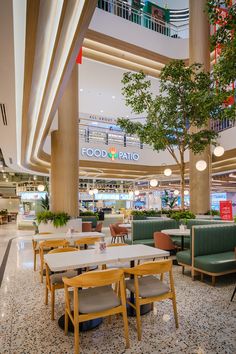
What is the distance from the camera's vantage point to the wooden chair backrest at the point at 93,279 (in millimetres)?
2248

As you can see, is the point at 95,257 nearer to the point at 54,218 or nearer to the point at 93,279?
the point at 93,279

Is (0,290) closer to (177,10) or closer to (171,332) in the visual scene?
(171,332)

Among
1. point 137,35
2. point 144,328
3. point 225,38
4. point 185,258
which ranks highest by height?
point 137,35

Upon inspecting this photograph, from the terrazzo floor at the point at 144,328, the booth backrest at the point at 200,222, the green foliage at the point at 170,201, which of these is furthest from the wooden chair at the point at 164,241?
the green foliage at the point at 170,201

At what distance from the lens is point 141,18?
426 inches

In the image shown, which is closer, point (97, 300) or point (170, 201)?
point (97, 300)

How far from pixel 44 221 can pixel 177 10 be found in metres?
11.7

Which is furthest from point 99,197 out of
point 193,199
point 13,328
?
point 13,328

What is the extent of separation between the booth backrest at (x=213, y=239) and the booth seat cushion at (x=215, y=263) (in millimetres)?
170

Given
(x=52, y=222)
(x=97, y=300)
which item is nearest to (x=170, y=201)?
(x=52, y=222)

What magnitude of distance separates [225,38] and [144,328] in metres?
3.99

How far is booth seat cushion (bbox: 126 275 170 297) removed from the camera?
2.64 m

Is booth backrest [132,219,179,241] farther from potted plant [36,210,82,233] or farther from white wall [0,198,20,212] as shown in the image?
white wall [0,198,20,212]

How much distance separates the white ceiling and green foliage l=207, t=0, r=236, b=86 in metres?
5.27
